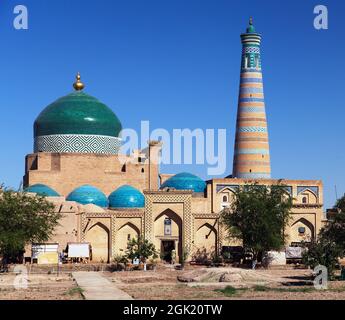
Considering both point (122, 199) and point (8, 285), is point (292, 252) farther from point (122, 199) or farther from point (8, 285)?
point (8, 285)

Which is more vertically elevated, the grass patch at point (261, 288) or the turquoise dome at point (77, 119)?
the turquoise dome at point (77, 119)

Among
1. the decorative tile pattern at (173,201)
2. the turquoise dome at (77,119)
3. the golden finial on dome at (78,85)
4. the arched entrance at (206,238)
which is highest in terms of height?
the golden finial on dome at (78,85)

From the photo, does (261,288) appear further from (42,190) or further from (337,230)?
(42,190)

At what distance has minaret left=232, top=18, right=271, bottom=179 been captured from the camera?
5734cm

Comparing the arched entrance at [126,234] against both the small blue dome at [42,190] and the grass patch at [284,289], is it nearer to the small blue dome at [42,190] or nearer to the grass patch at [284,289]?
the small blue dome at [42,190]

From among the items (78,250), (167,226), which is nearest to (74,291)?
(78,250)

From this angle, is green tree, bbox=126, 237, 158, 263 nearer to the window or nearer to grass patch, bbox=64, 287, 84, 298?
the window

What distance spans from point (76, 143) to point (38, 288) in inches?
1121

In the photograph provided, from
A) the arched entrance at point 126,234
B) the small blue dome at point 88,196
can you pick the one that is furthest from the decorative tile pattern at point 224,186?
the arched entrance at point 126,234

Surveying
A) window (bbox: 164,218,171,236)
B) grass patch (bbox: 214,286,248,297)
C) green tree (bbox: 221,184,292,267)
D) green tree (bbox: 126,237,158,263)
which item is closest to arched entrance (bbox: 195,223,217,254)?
window (bbox: 164,218,171,236)

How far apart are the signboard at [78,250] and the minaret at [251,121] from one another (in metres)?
16.5

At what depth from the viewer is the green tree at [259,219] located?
137 feet
